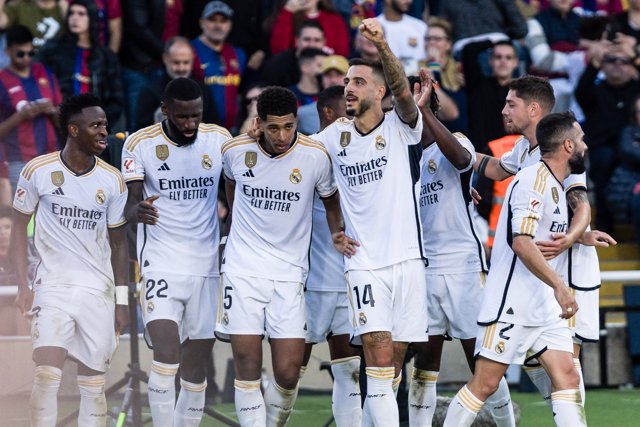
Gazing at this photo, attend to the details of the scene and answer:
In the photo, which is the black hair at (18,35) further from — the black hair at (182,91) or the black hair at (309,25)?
the black hair at (182,91)

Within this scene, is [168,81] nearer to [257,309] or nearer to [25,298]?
[25,298]

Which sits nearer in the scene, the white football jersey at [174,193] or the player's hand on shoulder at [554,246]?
the player's hand on shoulder at [554,246]

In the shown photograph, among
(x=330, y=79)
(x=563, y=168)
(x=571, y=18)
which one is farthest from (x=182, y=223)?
(x=571, y=18)

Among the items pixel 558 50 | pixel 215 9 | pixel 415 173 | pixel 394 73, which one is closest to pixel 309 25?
pixel 215 9

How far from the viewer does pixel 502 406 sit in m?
9.84

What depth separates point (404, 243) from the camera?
9414mm

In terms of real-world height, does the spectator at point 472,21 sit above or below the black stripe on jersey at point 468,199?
above

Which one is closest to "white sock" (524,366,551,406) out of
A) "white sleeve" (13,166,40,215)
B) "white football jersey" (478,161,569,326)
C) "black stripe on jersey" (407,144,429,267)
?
"white football jersey" (478,161,569,326)

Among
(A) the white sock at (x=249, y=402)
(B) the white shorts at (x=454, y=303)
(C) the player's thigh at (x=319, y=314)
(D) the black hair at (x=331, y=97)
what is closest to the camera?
(A) the white sock at (x=249, y=402)

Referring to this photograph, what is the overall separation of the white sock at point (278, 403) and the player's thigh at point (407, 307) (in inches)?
39.6

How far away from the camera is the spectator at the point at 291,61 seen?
579 inches

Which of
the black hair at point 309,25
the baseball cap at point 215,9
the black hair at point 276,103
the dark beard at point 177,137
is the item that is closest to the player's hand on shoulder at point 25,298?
the dark beard at point 177,137

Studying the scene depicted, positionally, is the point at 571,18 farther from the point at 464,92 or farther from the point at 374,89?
the point at 374,89

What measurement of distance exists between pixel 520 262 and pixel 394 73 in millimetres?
1526
